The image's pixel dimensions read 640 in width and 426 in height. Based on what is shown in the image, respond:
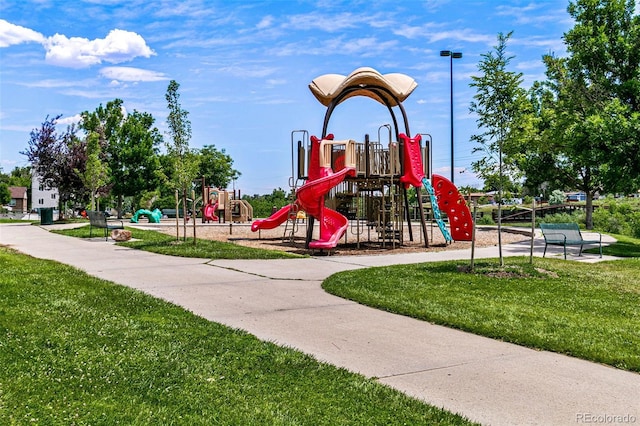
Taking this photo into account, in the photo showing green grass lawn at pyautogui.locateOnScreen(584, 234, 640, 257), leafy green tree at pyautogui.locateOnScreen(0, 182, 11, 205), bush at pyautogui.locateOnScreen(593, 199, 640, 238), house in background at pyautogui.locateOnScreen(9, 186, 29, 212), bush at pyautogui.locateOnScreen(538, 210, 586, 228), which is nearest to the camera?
green grass lawn at pyautogui.locateOnScreen(584, 234, 640, 257)

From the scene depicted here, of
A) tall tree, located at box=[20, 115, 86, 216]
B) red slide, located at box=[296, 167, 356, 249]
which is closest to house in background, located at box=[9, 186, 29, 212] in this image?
tall tree, located at box=[20, 115, 86, 216]

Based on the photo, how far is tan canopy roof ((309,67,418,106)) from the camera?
673 inches

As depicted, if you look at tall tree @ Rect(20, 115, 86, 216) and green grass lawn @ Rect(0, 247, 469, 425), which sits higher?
tall tree @ Rect(20, 115, 86, 216)

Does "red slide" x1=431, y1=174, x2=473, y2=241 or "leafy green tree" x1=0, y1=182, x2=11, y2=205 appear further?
"leafy green tree" x1=0, y1=182, x2=11, y2=205

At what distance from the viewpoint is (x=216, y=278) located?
9.63m

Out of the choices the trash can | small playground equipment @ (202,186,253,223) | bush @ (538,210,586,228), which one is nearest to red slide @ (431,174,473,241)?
bush @ (538,210,586,228)

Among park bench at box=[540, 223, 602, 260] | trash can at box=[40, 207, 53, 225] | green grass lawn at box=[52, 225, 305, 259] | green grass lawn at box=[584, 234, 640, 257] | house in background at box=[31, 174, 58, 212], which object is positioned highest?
house in background at box=[31, 174, 58, 212]

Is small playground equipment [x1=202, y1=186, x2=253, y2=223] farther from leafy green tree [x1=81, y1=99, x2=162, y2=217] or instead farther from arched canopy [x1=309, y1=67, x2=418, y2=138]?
arched canopy [x1=309, y1=67, x2=418, y2=138]

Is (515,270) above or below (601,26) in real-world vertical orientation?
below

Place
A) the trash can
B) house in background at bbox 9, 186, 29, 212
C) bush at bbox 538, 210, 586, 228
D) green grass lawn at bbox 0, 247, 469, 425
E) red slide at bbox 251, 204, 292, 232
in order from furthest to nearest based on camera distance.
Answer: house in background at bbox 9, 186, 29, 212 → the trash can → bush at bbox 538, 210, 586, 228 → red slide at bbox 251, 204, 292, 232 → green grass lawn at bbox 0, 247, 469, 425

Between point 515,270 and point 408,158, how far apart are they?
25.1 feet

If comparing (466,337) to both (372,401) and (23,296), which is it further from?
(23,296)

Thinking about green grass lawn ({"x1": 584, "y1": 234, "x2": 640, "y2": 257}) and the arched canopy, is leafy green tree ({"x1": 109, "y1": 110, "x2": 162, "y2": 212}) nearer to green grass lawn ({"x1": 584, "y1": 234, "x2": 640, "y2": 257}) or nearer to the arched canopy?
the arched canopy

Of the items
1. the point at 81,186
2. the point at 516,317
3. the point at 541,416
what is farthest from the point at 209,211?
the point at 541,416
